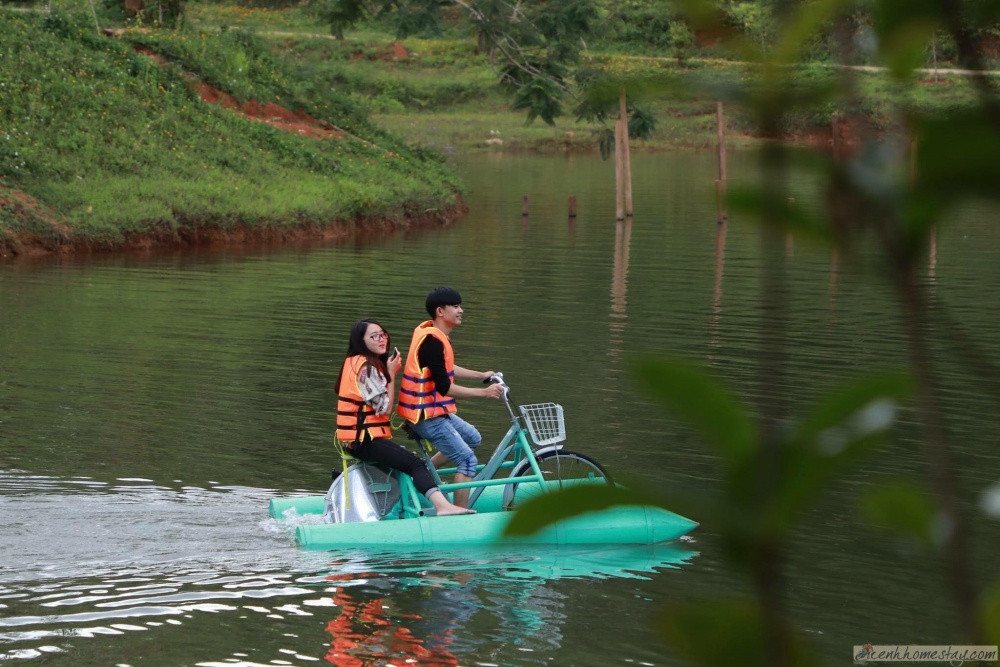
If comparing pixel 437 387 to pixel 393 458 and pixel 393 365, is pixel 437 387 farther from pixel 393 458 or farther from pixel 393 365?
pixel 393 458

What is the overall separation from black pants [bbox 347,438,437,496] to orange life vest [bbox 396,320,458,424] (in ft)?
0.87

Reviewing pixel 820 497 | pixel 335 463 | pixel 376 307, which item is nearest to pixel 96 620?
pixel 335 463

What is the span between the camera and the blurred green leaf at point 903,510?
1333 millimetres

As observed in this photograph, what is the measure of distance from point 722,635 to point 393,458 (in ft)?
25.4

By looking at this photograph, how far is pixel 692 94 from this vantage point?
1216mm

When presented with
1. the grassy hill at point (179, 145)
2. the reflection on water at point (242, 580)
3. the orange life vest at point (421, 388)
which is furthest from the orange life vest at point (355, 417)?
the grassy hill at point (179, 145)

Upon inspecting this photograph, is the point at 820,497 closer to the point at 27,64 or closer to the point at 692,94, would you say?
the point at 692,94

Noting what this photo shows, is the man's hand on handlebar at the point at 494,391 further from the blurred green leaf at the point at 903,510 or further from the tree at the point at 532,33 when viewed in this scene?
the tree at the point at 532,33

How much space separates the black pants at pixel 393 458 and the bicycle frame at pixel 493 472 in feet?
0.29

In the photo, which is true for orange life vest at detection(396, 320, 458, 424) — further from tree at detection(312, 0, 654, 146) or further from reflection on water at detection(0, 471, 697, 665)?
tree at detection(312, 0, 654, 146)

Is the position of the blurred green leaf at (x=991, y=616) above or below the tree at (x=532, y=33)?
below

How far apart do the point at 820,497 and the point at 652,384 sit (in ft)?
0.62

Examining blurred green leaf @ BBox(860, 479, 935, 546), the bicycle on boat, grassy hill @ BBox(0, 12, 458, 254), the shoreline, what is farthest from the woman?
grassy hill @ BBox(0, 12, 458, 254)

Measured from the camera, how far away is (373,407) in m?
8.89
